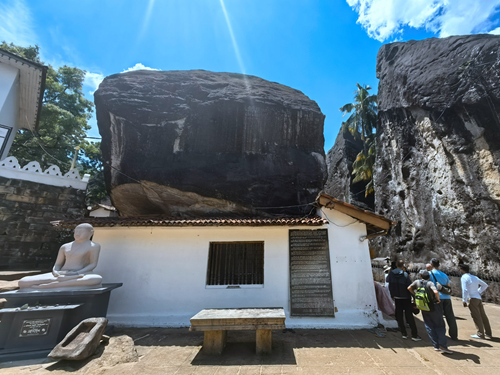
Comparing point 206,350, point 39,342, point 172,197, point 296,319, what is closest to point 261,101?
point 172,197

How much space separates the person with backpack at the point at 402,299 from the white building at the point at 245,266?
76cm

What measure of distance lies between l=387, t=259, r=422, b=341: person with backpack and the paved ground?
0.27 meters

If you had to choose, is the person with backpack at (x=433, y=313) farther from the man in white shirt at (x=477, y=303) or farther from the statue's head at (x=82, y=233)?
the statue's head at (x=82, y=233)

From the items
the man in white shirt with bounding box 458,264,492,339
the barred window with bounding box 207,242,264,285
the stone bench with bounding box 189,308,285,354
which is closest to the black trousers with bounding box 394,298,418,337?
the man in white shirt with bounding box 458,264,492,339

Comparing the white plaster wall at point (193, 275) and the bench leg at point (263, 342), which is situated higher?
the white plaster wall at point (193, 275)

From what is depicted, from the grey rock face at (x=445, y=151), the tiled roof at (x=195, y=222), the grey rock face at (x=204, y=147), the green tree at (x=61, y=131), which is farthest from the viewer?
the green tree at (x=61, y=131)

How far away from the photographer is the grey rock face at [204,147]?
31.7 ft

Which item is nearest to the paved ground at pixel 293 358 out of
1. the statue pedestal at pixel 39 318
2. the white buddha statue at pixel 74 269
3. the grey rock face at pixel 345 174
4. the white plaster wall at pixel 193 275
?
the statue pedestal at pixel 39 318

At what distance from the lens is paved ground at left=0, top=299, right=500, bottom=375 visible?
3791 millimetres

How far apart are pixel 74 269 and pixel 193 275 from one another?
296cm

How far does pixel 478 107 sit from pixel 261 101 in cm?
1061

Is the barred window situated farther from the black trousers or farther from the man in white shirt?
the man in white shirt

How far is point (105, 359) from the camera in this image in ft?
13.8

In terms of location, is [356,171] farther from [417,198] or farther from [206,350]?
[206,350]
